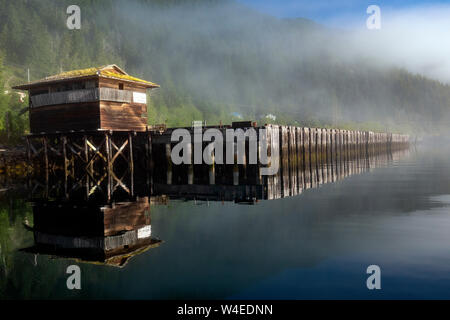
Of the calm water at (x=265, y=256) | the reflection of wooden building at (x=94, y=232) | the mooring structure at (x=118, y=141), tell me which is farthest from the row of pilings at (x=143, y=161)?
the reflection of wooden building at (x=94, y=232)

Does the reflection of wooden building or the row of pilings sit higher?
the row of pilings

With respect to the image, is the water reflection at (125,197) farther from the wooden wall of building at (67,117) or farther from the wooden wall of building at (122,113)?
the wooden wall of building at (67,117)

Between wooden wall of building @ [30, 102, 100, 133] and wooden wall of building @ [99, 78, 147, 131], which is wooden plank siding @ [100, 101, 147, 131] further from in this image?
wooden wall of building @ [30, 102, 100, 133]

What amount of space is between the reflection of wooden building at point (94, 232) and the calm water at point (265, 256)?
2.12 feet

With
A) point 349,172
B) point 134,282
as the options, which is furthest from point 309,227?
point 349,172

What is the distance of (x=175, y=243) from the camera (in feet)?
60.6

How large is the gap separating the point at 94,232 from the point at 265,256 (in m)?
8.91

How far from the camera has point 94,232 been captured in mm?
19875

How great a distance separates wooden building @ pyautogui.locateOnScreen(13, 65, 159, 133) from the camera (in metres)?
33.6

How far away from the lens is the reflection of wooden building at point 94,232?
55.2 feet

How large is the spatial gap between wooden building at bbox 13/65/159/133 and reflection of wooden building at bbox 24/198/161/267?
953 cm

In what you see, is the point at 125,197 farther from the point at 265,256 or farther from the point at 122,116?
the point at 265,256

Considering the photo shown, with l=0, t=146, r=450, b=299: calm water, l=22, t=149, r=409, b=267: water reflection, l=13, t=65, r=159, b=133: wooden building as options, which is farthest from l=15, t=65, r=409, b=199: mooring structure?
l=0, t=146, r=450, b=299: calm water

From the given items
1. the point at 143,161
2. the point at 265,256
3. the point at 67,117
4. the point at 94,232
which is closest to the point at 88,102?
the point at 67,117
